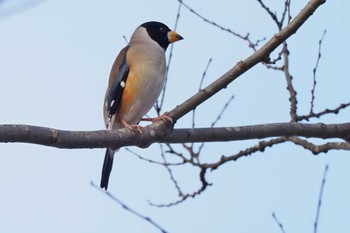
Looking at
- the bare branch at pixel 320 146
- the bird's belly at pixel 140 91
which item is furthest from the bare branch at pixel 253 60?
the bird's belly at pixel 140 91

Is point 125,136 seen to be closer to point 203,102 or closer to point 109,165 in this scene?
point 203,102

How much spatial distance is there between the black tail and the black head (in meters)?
1.15

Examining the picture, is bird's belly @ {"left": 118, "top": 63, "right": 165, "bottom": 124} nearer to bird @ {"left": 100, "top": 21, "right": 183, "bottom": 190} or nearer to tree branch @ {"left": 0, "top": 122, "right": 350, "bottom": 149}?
bird @ {"left": 100, "top": 21, "right": 183, "bottom": 190}

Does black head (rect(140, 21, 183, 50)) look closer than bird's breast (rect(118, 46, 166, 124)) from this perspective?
No

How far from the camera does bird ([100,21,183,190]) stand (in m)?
4.89

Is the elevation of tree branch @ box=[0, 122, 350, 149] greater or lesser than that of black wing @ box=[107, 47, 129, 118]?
lesser

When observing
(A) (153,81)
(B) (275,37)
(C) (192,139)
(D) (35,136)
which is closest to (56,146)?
(D) (35,136)

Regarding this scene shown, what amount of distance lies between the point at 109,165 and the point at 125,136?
191 centimetres

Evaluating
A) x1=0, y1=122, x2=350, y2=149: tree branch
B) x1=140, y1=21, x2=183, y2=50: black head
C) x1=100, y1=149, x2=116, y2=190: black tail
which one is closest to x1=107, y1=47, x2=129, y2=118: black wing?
x1=100, y1=149, x2=116, y2=190: black tail

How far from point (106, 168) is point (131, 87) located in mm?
686

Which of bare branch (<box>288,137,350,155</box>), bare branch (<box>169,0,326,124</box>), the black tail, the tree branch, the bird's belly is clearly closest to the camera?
the tree branch

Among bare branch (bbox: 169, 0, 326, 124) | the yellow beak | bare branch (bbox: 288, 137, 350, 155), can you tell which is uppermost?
the yellow beak

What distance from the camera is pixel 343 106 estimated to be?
4355mm

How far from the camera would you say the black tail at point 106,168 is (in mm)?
5070
